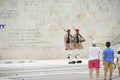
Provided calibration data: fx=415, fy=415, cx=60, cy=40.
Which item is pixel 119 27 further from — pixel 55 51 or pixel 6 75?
pixel 6 75

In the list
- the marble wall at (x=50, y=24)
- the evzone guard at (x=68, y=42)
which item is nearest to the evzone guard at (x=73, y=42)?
the evzone guard at (x=68, y=42)

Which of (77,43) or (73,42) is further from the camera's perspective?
(77,43)

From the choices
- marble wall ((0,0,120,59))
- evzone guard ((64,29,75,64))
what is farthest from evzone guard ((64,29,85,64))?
marble wall ((0,0,120,59))

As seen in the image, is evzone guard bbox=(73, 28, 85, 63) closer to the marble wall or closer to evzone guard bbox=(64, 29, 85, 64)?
evzone guard bbox=(64, 29, 85, 64)

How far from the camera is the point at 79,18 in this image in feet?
88.5

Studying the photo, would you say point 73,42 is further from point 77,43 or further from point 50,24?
point 50,24

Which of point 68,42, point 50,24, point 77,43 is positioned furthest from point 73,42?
point 50,24

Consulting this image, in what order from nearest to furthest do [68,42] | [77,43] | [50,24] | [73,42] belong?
[73,42]
[68,42]
[77,43]
[50,24]

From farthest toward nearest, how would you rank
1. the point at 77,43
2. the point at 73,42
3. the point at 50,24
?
1. the point at 50,24
2. the point at 77,43
3. the point at 73,42

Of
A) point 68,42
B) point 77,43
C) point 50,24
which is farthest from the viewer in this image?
point 50,24

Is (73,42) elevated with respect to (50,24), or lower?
lower

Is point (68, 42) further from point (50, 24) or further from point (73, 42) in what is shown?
point (50, 24)

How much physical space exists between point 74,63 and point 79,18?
5.05m

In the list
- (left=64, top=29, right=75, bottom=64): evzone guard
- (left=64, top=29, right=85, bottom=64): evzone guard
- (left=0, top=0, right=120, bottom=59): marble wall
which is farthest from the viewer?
(left=64, top=29, right=75, bottom=64): evzone guard
